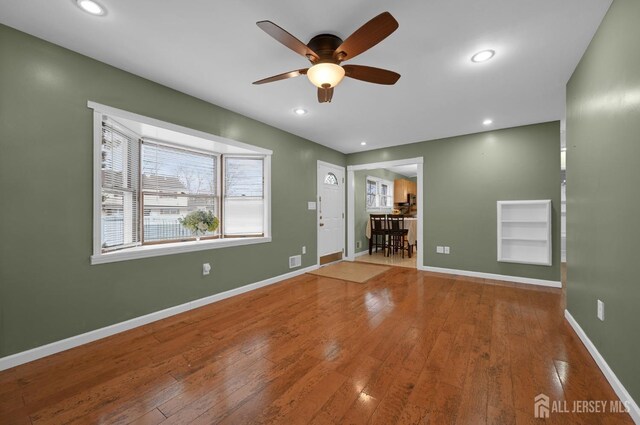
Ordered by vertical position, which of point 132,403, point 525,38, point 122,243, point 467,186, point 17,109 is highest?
point 525,38

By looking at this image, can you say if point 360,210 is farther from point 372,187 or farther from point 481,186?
point 481,186

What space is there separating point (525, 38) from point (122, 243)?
4100mm

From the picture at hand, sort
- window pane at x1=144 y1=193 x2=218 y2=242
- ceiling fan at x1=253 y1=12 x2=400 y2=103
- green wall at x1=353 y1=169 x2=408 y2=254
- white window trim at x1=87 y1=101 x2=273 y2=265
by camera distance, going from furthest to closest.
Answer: green wall at x1=353 y1=169 x2=408 y2=254
window pane at x1=144 y1=193 x2=218 y2=242
white window trim at x1=87 y1=101 x2=273 y2=265
ceiling fan at x1=253 y1=12 x2=400 y2=103

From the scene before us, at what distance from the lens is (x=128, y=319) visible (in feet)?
8.05

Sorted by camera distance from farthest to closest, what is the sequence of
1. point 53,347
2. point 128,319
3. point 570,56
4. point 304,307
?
point 304,307 < point 128,319 < point 570,56 < point 53,347

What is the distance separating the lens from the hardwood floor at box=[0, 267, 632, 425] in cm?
144

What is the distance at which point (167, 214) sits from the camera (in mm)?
3166

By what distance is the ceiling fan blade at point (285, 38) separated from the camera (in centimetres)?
150

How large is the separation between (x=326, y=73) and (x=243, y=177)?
235cm

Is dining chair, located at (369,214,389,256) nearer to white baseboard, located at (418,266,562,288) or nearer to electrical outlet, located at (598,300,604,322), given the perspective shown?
white baseboard, located at (418,266,562,288)

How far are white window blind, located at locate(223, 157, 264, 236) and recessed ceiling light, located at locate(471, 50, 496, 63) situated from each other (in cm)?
290

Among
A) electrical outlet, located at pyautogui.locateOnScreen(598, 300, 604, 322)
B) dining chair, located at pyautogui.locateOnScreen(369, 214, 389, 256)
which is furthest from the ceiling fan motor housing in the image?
dining chair, located at pyautogui.locateOnScreen(369, 214, 389, 256)

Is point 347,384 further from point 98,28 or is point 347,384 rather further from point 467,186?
point 467,186

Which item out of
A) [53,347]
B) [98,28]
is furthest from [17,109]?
[53,347]
